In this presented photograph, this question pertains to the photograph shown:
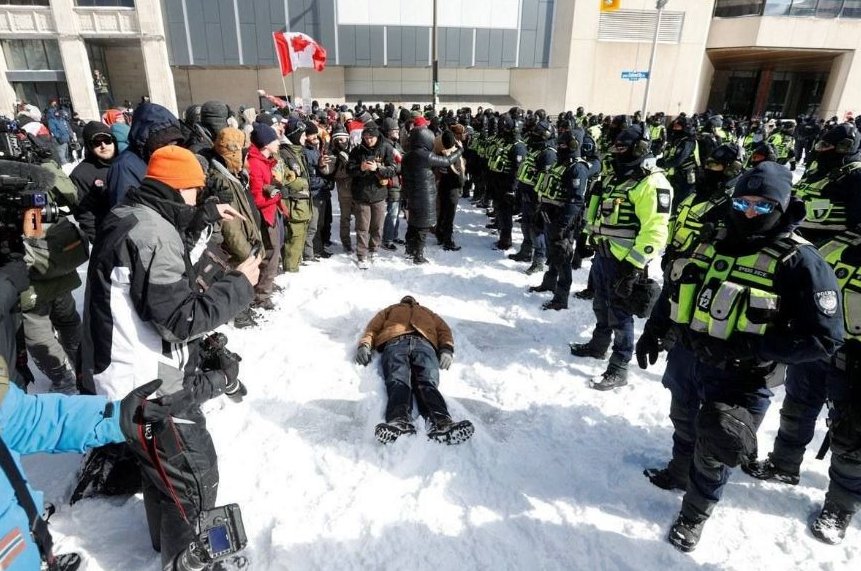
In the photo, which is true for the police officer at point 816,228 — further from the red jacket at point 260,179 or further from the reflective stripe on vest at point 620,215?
the red jacket at point 260,179

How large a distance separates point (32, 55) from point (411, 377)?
30.6 metres

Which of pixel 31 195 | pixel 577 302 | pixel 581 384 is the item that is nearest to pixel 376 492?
pixel 581 384

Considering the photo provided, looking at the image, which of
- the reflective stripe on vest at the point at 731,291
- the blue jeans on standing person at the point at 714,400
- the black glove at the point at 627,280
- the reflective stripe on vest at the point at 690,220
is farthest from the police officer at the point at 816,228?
the black glove at the point at 627,280

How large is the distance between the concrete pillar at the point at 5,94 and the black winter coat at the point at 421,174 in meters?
26.0

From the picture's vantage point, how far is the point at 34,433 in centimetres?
163

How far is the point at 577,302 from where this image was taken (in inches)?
243

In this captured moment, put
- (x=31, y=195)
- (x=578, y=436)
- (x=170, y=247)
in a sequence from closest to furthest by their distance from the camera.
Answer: (x=170, y=247) → (x=31, y=195) → (x=578, y=436)

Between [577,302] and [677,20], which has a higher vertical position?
[677,20]

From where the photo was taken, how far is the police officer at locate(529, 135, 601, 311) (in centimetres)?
575

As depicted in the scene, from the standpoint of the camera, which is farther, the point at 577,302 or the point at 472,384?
the point at 577,302

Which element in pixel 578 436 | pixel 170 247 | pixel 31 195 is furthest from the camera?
pixel 578 436

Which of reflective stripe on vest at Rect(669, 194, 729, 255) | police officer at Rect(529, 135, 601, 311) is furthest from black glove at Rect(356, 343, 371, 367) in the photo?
reflective stripe on vest at Rect(669, 194, 729, 255)

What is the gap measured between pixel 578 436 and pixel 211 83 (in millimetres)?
30827

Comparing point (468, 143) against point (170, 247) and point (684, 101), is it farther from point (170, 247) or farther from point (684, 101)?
point (684, 101)
